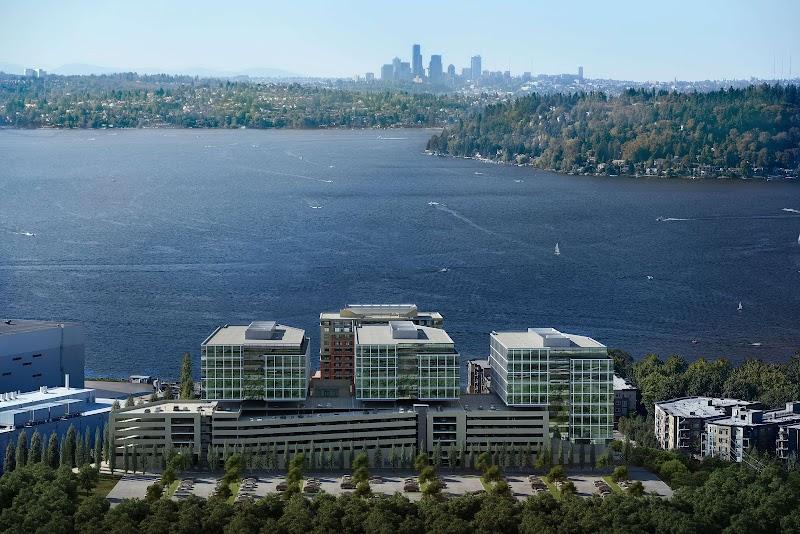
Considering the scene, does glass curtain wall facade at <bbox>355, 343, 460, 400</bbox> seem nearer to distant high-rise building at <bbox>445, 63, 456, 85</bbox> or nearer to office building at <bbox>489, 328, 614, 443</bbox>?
office building at <bbox>489, 328, 614, 443</bbox>

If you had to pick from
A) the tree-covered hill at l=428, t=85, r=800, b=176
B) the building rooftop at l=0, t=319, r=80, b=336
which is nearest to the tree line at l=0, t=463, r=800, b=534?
the building rooftop at l=0, t=319, r=80, b=336

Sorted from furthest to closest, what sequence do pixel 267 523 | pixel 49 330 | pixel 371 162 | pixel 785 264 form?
pixel 371 162
pixel 785 264
pixel 49 330
pixel 267 523

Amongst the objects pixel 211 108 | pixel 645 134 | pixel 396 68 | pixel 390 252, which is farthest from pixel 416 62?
pixel 390 252

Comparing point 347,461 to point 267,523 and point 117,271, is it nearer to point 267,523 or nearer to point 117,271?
point 267,523

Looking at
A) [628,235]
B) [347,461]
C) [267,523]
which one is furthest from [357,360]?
[628,235]

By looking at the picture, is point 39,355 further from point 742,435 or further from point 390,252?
point 390,252

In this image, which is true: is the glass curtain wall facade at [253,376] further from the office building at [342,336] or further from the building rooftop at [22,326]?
the building rooftop at [22,326]

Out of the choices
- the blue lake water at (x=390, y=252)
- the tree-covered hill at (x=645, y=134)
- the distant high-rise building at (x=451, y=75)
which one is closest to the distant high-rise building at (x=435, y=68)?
the distant high-rise building at (x=451, y=75)
